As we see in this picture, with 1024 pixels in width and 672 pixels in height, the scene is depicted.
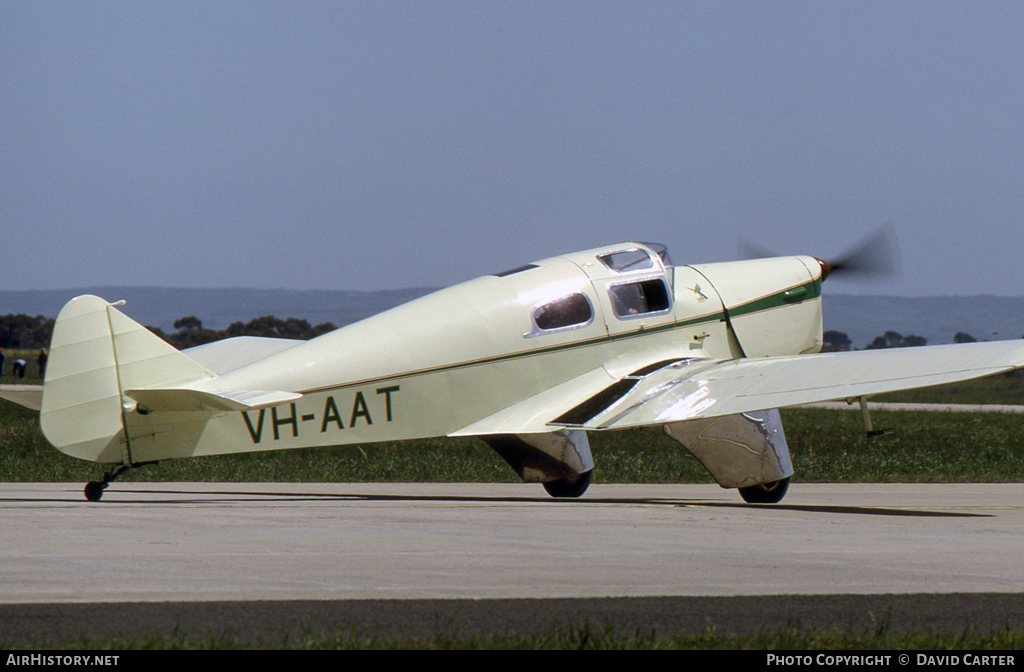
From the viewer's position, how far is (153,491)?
58.5 feet

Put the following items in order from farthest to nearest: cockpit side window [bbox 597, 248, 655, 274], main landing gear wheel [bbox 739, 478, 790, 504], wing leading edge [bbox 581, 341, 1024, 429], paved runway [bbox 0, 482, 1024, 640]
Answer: cockpit side window [bbox 597, 248, 655, 274] < main landing gear wheel [bbox 739, 478, 790, 504] < wing leading edge [bbox 581, 341, 1024, 429] < paved runway [bbox 0, 482, 1024, 640]

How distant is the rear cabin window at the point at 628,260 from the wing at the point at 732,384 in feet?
3.92

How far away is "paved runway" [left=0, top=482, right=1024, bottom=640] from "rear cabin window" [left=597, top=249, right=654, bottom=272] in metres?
2.80

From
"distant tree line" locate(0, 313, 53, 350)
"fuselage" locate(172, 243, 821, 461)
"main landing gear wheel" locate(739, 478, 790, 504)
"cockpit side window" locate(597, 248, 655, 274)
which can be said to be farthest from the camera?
"distant tree line" locate(0, 313, 53, 350)

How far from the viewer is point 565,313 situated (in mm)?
15406

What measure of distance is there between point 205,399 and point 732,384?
560cm

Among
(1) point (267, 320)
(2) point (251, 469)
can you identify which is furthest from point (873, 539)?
(1) point (267, 320)

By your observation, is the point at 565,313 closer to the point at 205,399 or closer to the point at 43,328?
the point at 205,399

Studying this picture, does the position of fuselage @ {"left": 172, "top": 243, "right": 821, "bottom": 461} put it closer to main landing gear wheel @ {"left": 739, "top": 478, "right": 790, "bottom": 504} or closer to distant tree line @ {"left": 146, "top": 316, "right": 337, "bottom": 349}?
main landing gear wheel @ {"left": 739, "top": 478, "right": 790, "bottom": 504}

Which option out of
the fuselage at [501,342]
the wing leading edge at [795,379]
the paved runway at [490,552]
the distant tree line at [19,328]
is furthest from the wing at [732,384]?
the distant tree line at [19,328]

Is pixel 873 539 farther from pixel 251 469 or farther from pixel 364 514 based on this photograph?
pixel 251 469

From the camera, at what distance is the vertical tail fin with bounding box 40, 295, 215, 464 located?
13.1 meters

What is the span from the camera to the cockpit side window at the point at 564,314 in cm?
1527

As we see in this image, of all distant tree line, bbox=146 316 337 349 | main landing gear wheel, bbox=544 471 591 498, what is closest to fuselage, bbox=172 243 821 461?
main landing gear wheel, bbox=544 471 591 498
